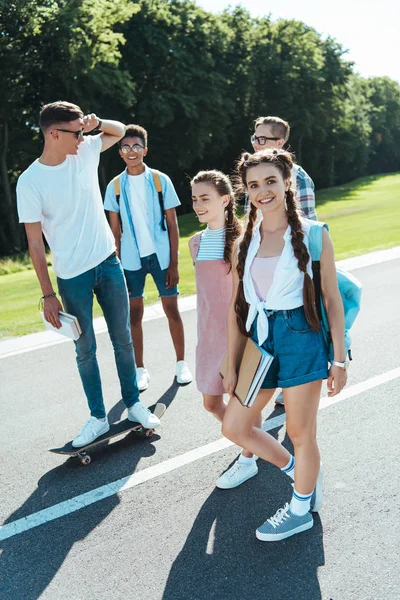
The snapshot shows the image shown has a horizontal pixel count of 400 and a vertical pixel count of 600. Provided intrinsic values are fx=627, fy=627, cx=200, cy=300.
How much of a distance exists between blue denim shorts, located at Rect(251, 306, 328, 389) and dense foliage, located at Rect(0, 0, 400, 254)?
84.7 ft

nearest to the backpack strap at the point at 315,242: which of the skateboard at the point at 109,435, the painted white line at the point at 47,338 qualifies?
the skateboard at the point at 109,435

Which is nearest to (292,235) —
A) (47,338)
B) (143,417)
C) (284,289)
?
(284,289)

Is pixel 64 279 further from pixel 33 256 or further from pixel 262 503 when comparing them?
pixel 262 503

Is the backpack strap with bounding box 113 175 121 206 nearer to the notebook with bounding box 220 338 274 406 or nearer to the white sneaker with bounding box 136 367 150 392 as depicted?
the white sneaker with bounding box 136 367 150 392

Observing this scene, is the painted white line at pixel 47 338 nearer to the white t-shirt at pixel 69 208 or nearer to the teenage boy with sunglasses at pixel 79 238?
the teenage boy with sunglasses at pixel 79 238

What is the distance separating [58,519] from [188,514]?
82 cm

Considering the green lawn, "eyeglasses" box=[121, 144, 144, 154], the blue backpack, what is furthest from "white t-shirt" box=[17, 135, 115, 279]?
the green lawn

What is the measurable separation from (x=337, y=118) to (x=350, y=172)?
889 inches

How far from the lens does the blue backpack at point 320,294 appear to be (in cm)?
325

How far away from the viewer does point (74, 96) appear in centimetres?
2925

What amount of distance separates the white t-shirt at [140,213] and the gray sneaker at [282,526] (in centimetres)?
307

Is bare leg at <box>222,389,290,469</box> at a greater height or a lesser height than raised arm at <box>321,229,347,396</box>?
lesser

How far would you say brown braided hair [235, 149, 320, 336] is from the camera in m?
3.24

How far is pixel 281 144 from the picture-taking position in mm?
5078
